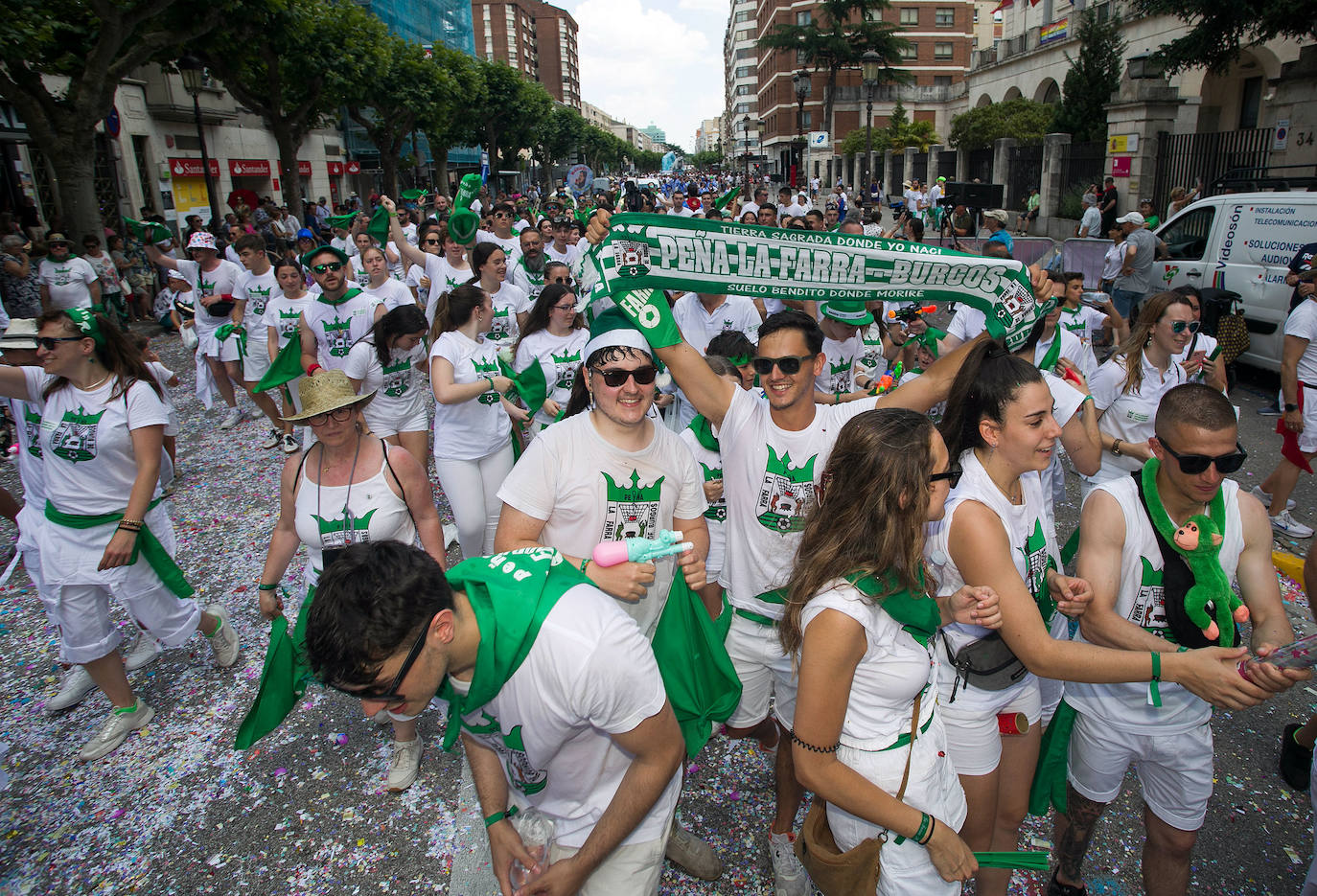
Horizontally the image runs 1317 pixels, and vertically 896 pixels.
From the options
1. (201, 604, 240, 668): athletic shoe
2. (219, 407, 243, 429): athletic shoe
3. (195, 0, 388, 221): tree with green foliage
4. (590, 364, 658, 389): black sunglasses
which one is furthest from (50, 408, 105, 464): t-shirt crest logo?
(195, 0, 388, 221): tree with green foliage

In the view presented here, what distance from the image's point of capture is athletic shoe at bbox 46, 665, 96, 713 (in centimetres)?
435

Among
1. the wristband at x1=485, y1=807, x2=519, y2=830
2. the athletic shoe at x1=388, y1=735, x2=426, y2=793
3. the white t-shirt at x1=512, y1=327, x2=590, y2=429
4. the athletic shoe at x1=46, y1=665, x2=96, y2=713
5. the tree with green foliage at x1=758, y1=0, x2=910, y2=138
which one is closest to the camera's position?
the wristband at x1=485, y1=807, x2=519, y2=830

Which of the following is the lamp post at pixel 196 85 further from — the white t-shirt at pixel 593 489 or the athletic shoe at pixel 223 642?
the white t-shirt at pixel 593 489

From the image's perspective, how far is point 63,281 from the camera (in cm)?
1128

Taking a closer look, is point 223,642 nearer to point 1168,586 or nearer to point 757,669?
point 757,669

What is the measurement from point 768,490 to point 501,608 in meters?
1.51

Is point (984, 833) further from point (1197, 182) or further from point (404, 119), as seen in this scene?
point (404, 119)

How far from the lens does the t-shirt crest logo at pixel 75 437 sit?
3.88m

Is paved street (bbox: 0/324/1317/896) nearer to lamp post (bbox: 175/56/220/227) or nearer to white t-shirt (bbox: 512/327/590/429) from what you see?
white t-shirt (bbox: 512/327/590/429)

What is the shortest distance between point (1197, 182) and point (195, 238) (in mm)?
23420

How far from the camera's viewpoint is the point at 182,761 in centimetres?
389

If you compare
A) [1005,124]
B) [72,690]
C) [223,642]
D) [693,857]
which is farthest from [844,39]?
[693,857]

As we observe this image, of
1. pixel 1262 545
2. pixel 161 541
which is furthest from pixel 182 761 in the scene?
pixel 1262 545

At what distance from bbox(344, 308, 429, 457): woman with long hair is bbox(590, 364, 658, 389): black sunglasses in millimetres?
2917
